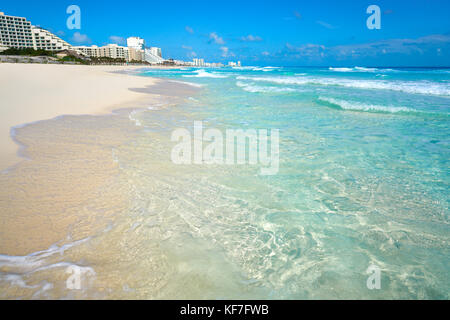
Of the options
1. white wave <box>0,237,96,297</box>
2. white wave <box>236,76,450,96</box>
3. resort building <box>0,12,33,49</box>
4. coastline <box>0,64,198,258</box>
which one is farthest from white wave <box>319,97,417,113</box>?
resort building <box>0,12,33,49</box>

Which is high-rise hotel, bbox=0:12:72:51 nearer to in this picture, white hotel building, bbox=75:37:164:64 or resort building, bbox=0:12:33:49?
resort building, bbox=0:12:33:49

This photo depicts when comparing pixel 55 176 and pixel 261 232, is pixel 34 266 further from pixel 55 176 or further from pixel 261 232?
pixel 261 232

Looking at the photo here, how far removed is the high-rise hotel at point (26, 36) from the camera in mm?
98438

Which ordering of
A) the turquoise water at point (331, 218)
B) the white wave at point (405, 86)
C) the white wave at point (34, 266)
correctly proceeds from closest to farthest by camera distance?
the white wave at point (34, 266)
the turquoise water at point (331, 218)
the white wave at point (405, 86)

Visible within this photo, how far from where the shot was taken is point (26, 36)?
104 metres

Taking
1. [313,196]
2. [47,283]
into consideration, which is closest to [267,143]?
[313,196]

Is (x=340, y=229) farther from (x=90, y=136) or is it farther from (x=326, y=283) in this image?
(x=90, y=136)

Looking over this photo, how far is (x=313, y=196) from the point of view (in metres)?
3.41

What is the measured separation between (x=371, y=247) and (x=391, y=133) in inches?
220

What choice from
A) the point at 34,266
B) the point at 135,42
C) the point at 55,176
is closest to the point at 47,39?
the point at 135,42

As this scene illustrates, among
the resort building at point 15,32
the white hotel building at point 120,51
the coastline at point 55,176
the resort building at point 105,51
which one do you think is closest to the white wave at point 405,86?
the coastline at point 55,176

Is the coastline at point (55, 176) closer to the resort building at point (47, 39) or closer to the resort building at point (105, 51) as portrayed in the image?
the resort building at point (47, 39)

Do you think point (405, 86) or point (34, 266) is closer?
point (34, 266)

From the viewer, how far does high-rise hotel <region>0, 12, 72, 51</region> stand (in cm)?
9844
